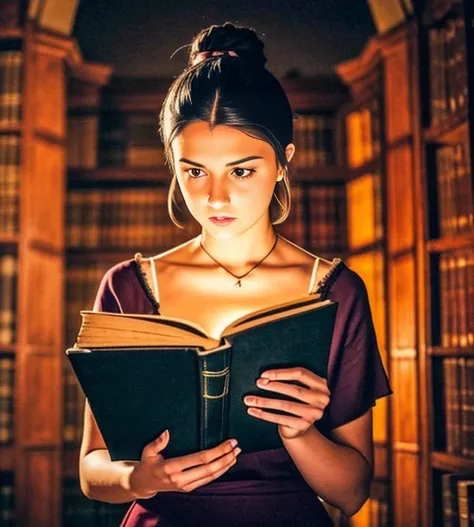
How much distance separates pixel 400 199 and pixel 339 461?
6.14 feet

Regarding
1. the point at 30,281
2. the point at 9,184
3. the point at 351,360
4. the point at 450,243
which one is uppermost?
the point at 9,184

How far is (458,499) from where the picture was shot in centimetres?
252

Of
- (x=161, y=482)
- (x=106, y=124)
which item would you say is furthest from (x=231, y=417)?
(x=106, y=124)

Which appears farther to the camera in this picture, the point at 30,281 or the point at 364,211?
the point at 364,211

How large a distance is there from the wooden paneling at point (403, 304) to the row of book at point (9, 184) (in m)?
1.41

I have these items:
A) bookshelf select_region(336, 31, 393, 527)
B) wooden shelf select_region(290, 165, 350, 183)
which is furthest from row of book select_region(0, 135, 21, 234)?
bookshelf select_region(336, 31, 393, 527)

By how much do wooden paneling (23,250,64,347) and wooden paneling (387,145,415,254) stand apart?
50.0 inches

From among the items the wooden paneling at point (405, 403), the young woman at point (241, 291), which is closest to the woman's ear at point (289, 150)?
the young woman at point (241, 291)

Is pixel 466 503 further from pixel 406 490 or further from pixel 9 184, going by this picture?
pixel 9 184

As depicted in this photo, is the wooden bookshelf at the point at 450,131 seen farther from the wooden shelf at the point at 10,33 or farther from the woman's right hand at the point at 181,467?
the woman's right hand at the point at 181,467

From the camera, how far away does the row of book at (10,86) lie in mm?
3045

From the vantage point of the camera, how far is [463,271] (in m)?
2.58

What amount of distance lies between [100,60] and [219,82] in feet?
7.76

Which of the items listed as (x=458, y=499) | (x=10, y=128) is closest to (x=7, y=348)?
(x=10, y=128)
